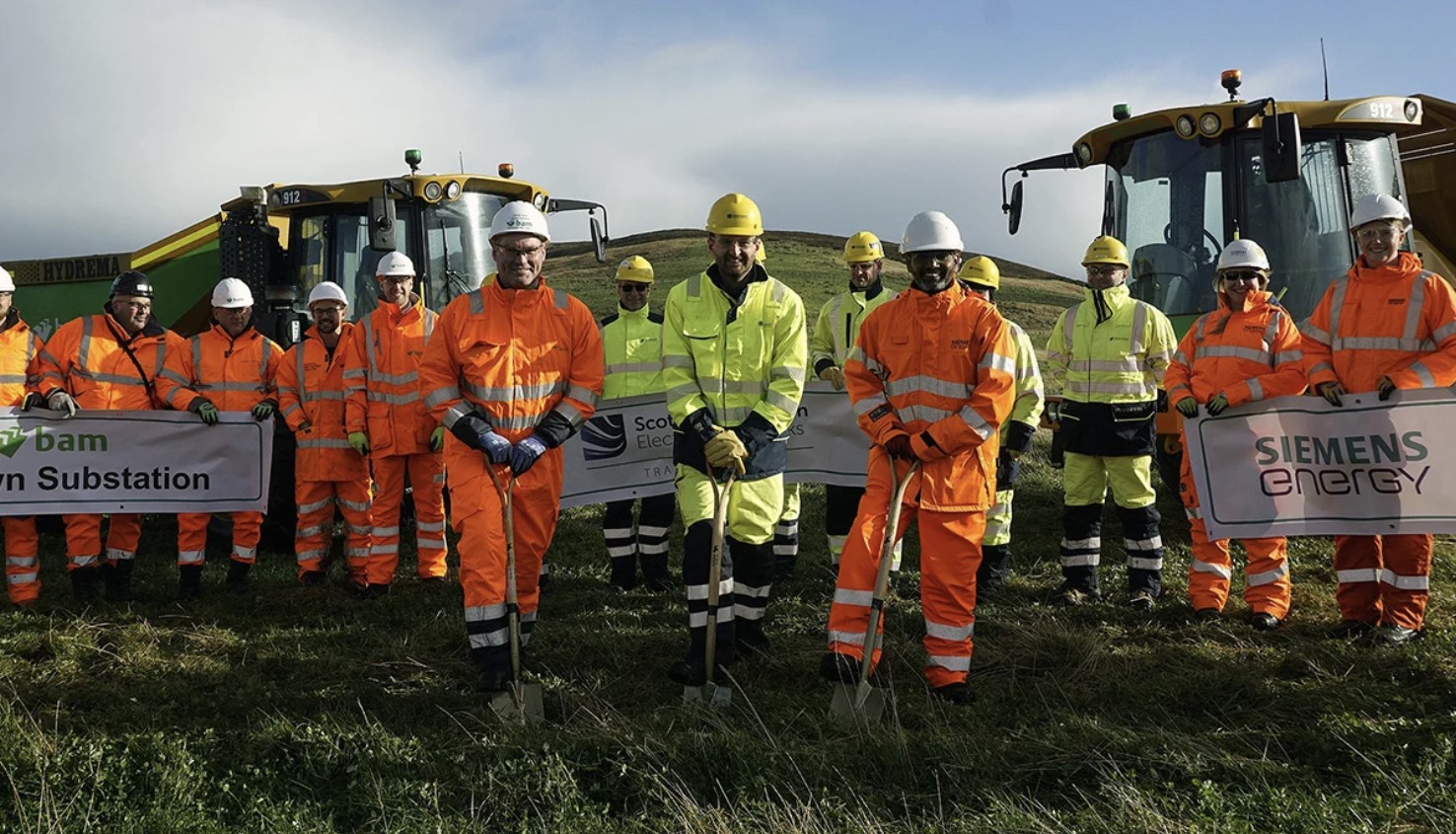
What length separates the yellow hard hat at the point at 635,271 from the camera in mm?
8375

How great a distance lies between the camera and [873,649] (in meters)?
5.25

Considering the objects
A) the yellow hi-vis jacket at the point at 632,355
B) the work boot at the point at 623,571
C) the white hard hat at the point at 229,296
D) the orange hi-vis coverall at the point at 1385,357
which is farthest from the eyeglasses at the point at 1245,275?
the white hard hat at the point at 229,296

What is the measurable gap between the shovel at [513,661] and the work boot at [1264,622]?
3.92m

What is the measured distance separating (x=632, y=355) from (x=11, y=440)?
13.4 ft

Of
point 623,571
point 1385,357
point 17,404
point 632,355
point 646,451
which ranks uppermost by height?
point 632,355

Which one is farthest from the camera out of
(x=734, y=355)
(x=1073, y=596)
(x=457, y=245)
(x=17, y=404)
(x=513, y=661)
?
(x=457, y=245)

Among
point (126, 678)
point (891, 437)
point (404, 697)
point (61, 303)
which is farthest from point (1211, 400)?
point (61, 303)

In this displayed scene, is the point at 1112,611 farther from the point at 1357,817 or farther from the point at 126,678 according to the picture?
the point at 126,678

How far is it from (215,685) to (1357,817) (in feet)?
16.4

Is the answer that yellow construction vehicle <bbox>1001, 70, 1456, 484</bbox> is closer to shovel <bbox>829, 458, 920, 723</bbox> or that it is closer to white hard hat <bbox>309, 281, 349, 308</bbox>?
shovel <bbox>829, 458, 920, 723</bbox>

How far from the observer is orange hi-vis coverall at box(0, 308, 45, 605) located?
7539 millimetres

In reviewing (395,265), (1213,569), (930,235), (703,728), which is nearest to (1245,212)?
(1213,569)

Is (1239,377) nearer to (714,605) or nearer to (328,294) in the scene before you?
(714,605)

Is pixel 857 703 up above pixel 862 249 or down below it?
below
